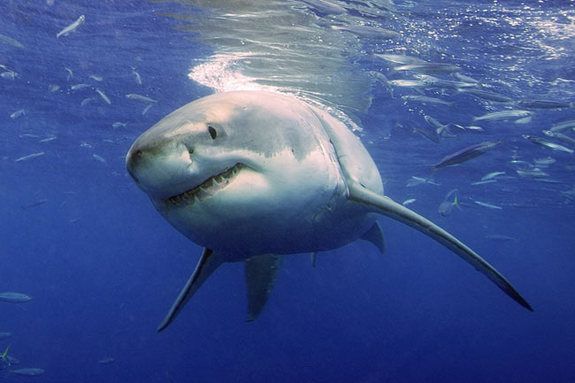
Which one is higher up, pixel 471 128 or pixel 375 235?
pixel 375 235

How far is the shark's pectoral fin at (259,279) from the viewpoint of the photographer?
5266mm

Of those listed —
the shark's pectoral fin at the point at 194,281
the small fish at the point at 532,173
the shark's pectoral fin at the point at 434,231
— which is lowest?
the small fish at the point at 532,173

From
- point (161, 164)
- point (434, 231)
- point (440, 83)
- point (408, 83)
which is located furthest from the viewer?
point (408, 83)

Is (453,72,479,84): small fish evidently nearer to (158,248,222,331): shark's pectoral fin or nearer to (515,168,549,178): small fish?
(158,248,222,331): shark's pectoral fin

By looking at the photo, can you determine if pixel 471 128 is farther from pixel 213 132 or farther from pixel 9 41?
pixel 213 132

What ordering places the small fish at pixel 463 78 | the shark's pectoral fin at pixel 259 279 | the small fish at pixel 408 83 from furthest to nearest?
the small fish at pixel 408 83 → the small fish at pixel 463 78 → the shark's pectoral fin at pixel 259 279

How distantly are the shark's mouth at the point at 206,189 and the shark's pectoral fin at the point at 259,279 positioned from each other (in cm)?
265

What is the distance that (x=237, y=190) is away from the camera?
2.61 m

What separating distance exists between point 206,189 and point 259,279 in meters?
3.09

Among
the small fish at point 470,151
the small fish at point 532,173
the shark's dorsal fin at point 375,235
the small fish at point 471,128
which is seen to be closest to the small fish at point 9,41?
the shark's dorsal fin at point 375,235

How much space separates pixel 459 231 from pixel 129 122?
53.7 m

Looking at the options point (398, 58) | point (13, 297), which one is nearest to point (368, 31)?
point (398, 58)

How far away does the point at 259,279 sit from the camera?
5.45 meters

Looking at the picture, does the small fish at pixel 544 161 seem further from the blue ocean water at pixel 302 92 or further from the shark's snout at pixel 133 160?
the shark's snout at pixel 133 160
